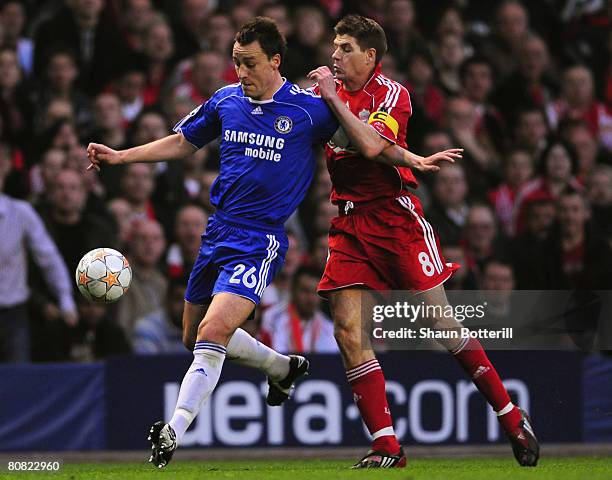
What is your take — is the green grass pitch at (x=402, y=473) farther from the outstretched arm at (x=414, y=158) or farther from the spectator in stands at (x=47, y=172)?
the spectator in stands at (x=47, y=172)

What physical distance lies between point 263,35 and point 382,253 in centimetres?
148

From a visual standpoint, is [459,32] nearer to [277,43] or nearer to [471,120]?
[471,120]

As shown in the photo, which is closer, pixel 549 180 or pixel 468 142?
pixel 549 180

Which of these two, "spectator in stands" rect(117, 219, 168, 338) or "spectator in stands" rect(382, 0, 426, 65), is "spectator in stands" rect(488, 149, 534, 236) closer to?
"spectator in stands" rect(382, 0, 426, 65)

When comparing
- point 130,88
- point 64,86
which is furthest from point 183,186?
point 64,86

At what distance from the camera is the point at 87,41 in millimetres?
13836

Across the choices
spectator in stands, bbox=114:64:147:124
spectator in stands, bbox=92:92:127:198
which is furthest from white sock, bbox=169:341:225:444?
spectator in stands, bbox=114:64:147:124

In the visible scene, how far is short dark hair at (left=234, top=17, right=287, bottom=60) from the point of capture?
8180 millimetres

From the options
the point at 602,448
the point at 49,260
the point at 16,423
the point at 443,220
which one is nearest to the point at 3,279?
the point at 49,260

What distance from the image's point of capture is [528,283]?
40.7 ft

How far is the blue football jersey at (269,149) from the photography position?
8234 millimetres

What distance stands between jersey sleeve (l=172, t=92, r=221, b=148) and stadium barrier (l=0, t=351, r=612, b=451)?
10.9ft

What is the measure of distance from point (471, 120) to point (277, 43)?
6.50m

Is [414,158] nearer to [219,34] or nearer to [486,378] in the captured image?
[486,378]
